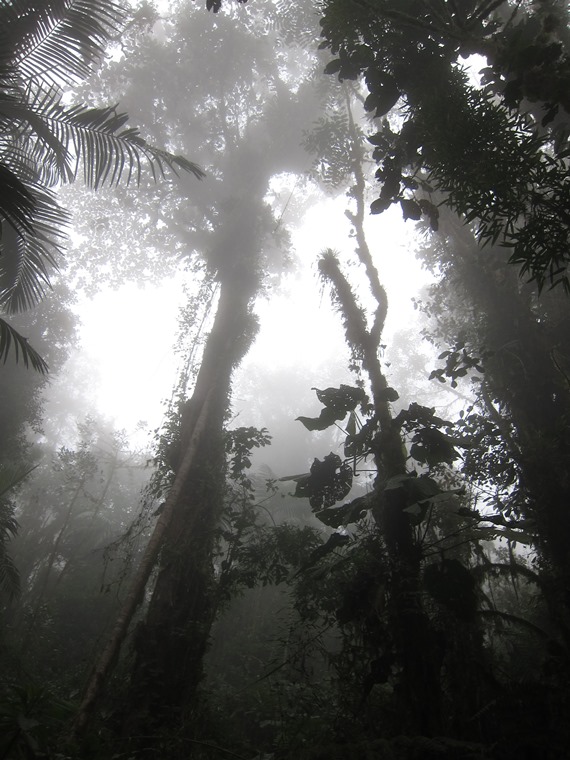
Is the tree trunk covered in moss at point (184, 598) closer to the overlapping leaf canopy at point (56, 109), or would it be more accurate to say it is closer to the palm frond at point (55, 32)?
the overlapping leaf canopy at point (56, 109)

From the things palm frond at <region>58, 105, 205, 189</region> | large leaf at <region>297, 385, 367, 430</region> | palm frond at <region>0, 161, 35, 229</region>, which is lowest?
palm frond at <region>0, 161, 35, 229</region>

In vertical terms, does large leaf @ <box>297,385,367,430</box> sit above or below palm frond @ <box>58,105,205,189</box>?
below

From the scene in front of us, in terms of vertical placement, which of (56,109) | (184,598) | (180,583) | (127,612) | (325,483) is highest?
(56,109)

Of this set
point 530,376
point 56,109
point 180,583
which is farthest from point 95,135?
point 530,376

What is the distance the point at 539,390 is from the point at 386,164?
262 inches

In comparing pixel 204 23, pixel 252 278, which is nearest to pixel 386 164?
pixel 252 278

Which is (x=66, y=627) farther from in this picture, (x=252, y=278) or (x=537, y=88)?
(x=537, y=88)

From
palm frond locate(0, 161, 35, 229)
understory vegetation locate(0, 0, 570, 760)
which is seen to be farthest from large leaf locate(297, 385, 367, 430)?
palm frond locate(0, 161, 35, 229)

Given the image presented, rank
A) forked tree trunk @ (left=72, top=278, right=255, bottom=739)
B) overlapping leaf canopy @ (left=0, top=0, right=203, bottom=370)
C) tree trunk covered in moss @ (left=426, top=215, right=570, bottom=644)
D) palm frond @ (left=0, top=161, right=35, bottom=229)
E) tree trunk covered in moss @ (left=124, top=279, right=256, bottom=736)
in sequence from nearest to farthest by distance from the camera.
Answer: palm frond @ (left=0, top=161, right=35, bottom=229), overlapping leaf canopy @ (left=0, top=0, right=203, bottom=370), forked tree trunk @ (left=72, top=278, right=255, bottom=739), tree trunk covered in moss @ (left=124, top=279, right=256, bottom=736), tree trunk covered in moss @ (left=426, top=215, right=570, bottom=644)

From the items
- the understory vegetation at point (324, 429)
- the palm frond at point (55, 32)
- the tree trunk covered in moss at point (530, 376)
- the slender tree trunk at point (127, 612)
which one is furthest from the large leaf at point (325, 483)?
the palm frond at point (55, 32)

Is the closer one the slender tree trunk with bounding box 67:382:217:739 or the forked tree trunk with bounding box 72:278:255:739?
the slender tree trunk with bounding box 67:382:217:739

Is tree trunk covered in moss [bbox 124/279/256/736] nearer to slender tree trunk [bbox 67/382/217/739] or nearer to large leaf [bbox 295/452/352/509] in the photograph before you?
slender tree trunk [bbox 67/382/217/739]

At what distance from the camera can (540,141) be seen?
1783 millimetres

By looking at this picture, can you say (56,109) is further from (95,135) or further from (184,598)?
(184,598)
